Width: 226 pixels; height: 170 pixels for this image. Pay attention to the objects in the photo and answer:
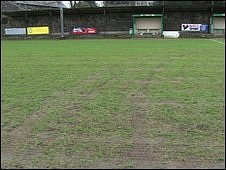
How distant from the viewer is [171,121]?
6.48 metres

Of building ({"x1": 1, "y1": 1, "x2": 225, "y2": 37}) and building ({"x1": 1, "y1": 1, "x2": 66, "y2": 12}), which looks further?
building ({"x1": 1, "y1": 1, "x2": 66, "y2": 12})

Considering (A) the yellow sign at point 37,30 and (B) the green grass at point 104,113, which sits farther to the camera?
(A) the yellow sign at point 37,30

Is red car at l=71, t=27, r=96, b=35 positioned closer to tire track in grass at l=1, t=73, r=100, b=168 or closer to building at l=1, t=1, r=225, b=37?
building at l=1, t=1, r=225, b=37

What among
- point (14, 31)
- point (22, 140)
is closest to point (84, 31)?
point (14, 31)

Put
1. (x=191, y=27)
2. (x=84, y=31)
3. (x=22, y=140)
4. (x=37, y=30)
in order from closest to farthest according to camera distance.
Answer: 1. (x=22, y=140)
2. (x=191, y=27)
3. (x=84, y=31)
4. (x=37, y=30)

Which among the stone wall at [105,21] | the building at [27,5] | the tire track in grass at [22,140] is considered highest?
the building at [27,5]

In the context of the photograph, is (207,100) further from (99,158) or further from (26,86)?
(26,86)

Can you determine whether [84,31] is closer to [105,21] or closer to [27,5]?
[105,21]

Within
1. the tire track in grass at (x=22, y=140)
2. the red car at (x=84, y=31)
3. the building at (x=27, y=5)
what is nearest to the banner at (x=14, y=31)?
the red car at (x=84, y=31)

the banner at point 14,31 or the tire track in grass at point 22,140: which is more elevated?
the banner at point 14,31

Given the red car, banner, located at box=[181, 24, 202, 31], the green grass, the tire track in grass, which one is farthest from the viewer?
the red car

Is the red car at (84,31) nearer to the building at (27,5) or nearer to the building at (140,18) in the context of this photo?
the building at (140,18)

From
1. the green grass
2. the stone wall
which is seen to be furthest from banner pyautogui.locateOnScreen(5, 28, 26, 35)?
the green grass

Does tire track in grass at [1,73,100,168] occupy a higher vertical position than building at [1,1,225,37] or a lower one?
lower
